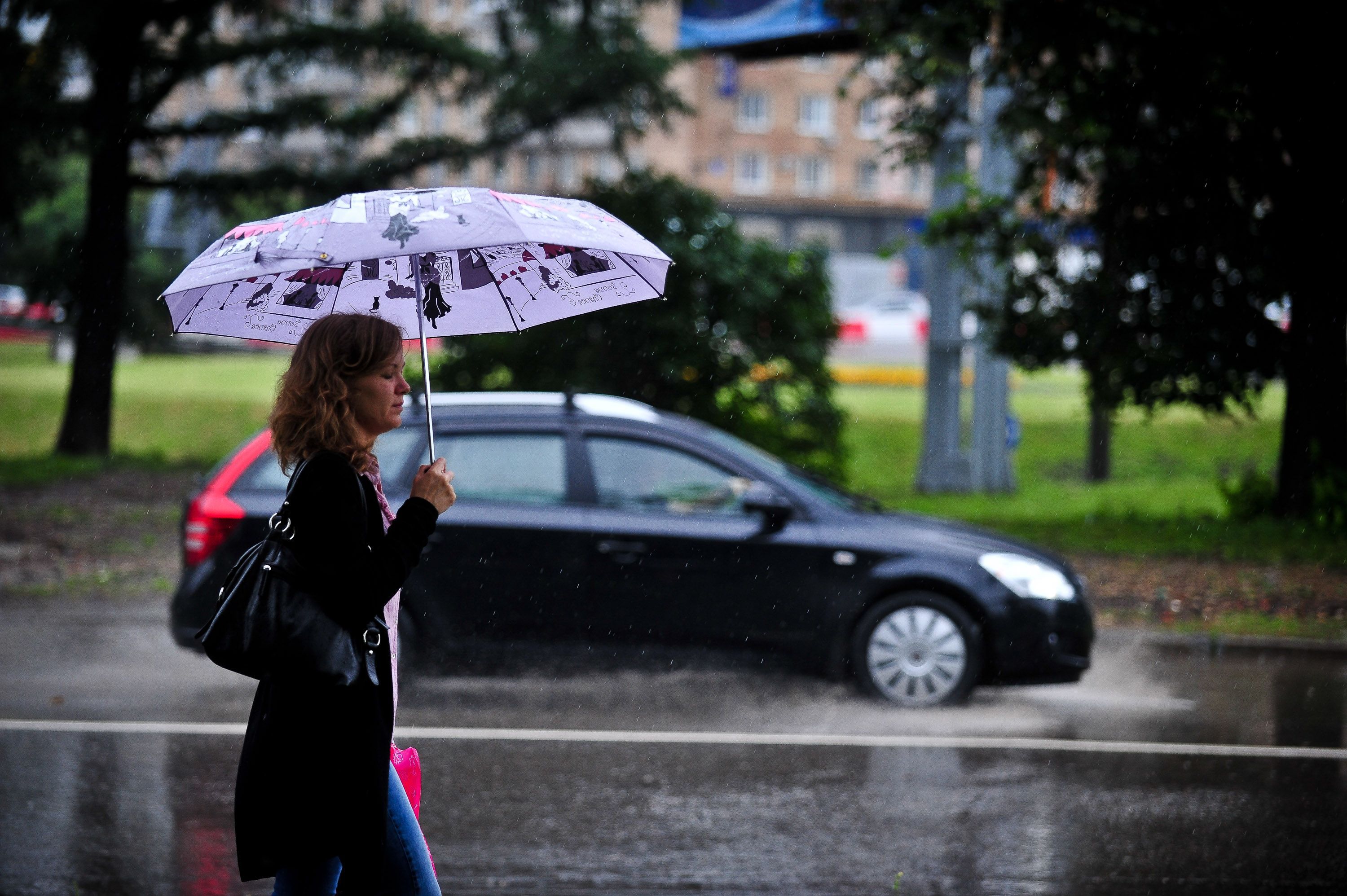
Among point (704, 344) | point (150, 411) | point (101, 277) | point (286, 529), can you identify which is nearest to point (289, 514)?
point (286, 529)

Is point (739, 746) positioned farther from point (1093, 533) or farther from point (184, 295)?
point (1093, 533)

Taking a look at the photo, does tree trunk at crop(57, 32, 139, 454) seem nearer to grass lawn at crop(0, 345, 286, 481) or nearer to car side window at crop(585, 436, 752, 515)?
grass lawn at crop(0, 345, 286, 481)

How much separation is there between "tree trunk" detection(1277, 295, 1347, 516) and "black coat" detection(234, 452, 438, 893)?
11.6 metres

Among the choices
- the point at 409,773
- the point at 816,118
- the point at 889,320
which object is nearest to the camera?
the point at 409,773

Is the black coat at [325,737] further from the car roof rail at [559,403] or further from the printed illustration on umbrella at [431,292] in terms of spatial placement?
the car roof rail at [559,403]

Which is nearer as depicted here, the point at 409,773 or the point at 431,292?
the point at 409,773

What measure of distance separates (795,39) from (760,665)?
38.3 feet

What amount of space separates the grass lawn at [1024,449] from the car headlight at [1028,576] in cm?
529

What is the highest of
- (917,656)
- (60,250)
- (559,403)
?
(60,250)

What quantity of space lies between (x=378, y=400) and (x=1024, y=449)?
2013cm

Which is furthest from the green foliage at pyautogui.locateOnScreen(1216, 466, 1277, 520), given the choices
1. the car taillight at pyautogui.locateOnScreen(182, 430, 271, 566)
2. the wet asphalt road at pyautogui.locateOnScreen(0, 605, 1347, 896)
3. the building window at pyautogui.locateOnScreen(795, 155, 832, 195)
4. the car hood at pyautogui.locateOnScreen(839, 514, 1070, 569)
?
the building window at pyautogui.locateOnScreen(795, 155, 832, 195)

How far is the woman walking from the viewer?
2.75 metres

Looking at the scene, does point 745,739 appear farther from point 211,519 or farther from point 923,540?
point 211,519

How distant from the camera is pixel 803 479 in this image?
25.3 ft
